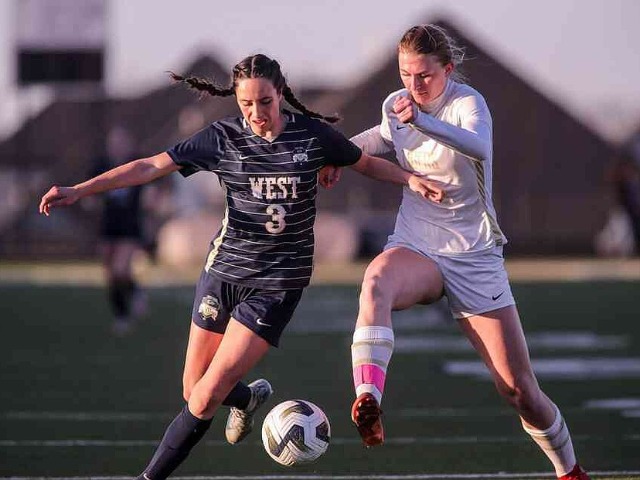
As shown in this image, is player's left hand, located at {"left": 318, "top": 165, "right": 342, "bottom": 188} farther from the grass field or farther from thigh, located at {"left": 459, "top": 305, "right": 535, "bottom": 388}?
the grass field

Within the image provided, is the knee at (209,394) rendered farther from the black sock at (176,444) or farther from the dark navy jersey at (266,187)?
the dark navy jersey at (266,187)

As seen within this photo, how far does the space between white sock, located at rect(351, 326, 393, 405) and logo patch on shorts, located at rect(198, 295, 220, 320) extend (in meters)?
0.73

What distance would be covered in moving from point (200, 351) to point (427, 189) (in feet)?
4.22

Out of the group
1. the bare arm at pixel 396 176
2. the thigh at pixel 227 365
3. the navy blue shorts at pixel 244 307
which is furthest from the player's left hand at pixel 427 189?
the thigh at pixel 227 365

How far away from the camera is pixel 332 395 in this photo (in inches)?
440

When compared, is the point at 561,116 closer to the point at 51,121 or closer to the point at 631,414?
the point at 51,121

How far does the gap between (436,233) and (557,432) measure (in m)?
1.05

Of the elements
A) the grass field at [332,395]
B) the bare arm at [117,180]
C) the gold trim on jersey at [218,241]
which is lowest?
the grass field at [332,395]

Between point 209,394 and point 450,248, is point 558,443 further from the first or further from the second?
point 209,394

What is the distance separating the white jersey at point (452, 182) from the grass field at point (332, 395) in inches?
54.8

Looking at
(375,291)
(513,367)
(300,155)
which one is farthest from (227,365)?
(513,367)

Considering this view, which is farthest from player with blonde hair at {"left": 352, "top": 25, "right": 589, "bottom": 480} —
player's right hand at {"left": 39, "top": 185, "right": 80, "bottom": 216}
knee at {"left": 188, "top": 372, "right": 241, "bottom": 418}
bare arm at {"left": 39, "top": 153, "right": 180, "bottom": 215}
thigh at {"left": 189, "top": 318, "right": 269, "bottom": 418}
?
player's right hand at {"left": 39, "top": 185, "right": 80, "bottom": 216}

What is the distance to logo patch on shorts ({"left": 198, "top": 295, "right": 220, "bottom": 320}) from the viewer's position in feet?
23.3

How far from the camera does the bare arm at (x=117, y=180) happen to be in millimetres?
6941
